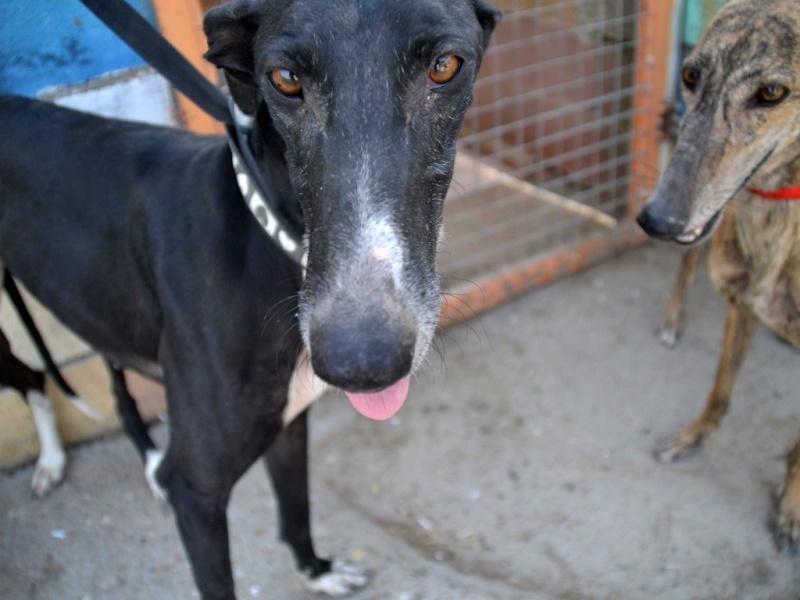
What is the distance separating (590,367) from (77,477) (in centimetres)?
220

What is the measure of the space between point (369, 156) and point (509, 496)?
181cm

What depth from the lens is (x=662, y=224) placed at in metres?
2.36

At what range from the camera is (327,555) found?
2592 mm

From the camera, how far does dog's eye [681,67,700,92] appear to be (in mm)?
2463

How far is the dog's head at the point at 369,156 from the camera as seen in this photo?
4.19 feet

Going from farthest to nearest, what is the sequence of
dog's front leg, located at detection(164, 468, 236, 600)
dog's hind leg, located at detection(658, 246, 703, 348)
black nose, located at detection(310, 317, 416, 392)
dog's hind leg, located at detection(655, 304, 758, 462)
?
1. dog's hind leg, located at detection(658, 246, 703, 348)
2. dog's hind leg, located at detection(655, 304, 758, 462)
3. dog's front leg, located at detection(164, 468, 236, 600)
4. black nose, located at detection(310, 317, 416, 392)

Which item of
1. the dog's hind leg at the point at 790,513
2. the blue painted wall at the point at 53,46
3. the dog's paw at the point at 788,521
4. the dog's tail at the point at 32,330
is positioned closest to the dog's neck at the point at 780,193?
the dog's hind leg at the point at 790,513

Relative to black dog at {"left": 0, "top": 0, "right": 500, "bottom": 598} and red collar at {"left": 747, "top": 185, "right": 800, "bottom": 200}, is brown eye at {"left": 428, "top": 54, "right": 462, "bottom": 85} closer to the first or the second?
black dog at {"left": 0, "top": 0, "right": 500, "bottom": 598}

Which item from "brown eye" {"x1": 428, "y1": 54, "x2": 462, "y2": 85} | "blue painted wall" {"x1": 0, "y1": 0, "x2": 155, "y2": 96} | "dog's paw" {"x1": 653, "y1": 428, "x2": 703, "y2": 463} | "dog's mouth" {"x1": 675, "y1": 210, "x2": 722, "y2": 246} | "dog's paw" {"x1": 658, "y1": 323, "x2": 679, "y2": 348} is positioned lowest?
"dog's paw" {"x1": 658, "y1": 323, "x2": 679, "y2": 348}

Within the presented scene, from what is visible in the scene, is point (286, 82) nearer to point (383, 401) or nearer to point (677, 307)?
point (383, 401)

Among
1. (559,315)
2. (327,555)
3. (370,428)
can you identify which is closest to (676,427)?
(559,315)

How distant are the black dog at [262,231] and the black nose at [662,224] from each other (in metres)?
0.96

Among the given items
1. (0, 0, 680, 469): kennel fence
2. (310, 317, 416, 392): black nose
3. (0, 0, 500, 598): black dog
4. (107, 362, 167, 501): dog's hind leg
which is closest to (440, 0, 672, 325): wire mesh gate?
(0, 0, 680, 469): kennel fence

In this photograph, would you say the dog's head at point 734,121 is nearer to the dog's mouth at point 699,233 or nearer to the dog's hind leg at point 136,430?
the dog's mouth at point 699,233
